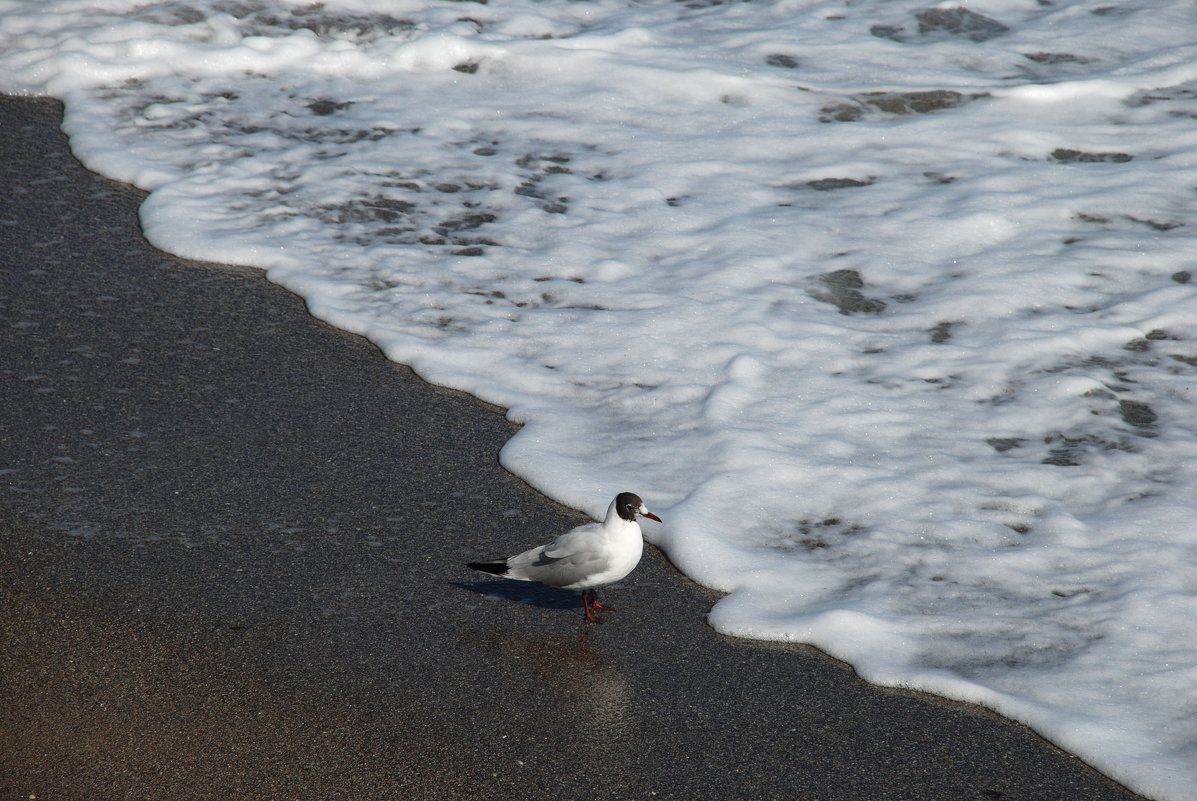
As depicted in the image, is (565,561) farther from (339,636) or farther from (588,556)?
(339,636)

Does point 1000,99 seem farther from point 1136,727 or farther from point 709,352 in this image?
point 1136,727

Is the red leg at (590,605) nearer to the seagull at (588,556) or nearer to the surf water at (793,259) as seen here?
the seagull at (588,556)

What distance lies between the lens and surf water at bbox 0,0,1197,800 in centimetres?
407

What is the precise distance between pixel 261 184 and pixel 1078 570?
545 cm

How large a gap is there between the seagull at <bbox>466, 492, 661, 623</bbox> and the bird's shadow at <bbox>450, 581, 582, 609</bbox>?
190 mm

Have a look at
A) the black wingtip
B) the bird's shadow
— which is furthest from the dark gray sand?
the black wingtip

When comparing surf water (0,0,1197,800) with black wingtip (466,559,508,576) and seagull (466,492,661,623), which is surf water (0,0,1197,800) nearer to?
seagull (466,492,661,623)

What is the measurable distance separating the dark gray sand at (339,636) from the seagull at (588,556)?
0.66ft

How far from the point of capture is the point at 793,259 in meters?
6.60

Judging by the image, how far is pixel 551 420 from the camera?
199 inches

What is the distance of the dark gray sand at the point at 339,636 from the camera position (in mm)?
3139

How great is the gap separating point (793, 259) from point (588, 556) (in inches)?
134

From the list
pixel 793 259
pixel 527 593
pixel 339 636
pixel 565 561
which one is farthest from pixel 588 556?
pixel 793 259

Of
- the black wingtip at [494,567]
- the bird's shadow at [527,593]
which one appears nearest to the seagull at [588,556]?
the black wingtip at [494,567]
